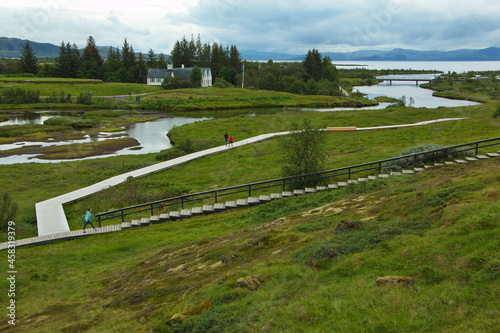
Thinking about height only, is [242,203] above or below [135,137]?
above

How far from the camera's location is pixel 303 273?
9.88m

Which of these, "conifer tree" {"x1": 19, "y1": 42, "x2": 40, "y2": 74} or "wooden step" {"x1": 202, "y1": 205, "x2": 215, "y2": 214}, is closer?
"wooden step" {"x1": 202, "y1": 205, "x2": 215, "y2": 214}

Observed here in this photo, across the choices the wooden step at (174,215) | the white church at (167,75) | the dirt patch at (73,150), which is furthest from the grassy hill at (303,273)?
the white church at (167,75)

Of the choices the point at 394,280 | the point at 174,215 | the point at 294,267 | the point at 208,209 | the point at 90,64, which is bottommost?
the point at 174,215

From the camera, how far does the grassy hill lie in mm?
7438

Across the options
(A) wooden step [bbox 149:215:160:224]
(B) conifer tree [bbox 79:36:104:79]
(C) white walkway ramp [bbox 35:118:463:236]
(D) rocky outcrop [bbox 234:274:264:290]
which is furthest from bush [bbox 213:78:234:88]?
(D) rocky outcrop [bbox 234:274:264:290]

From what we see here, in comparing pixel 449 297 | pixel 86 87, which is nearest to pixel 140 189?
pixel 449 297

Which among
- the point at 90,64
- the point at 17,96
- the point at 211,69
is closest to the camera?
the point at 17,96

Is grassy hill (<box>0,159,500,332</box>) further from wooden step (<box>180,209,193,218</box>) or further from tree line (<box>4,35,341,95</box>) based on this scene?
tree line (<box>4,35,341,95</box>)

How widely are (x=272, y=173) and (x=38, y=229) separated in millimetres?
15193

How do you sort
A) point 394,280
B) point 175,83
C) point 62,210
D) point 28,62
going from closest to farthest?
point 394,280, point 62,210, point 175,83, point 28,62

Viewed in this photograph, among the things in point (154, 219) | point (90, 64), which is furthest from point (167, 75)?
point (154, 219)

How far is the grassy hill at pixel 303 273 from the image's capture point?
7.44 meters

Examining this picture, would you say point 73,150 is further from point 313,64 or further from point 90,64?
point 313,64
